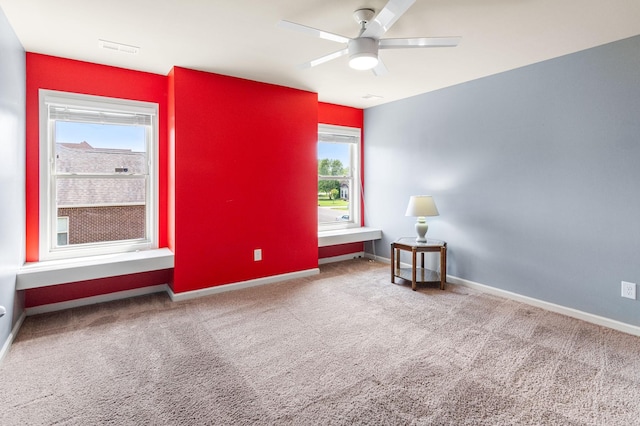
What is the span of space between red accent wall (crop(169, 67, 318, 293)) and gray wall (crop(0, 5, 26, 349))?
46.5 inches

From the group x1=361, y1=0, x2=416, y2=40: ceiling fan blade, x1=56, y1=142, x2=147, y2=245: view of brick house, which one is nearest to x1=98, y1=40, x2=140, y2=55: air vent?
x1=56, y1=142, x2=147, y2=245: view of brick house

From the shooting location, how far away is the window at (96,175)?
3.14 meters

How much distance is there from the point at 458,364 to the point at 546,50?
273 cm

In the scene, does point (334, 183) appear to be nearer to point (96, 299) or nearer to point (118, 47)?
point (118, 47)

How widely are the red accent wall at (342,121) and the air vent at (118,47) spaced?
2547mm

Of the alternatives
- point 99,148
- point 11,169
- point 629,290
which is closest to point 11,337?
point 11,169

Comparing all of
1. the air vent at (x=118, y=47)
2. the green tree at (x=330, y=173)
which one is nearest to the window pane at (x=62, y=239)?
the air vent at (x=118, y=47)

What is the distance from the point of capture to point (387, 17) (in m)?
1.93

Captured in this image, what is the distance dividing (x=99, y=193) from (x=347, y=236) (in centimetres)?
305

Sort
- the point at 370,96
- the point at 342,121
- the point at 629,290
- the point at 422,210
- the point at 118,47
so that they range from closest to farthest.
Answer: the point at 629,290
the point at 118,47
the point at 422,210
the point at 370,96
the point at 342,121

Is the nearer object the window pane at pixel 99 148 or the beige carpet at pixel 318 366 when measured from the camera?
the beige carpet at pixel 318 366

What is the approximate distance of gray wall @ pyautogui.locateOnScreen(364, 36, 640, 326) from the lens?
2682mm

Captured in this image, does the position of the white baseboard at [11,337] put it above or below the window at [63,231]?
below

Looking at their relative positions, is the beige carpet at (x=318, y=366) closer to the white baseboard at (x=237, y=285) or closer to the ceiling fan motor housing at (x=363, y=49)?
the white baseboard at (x=237, y=285)
